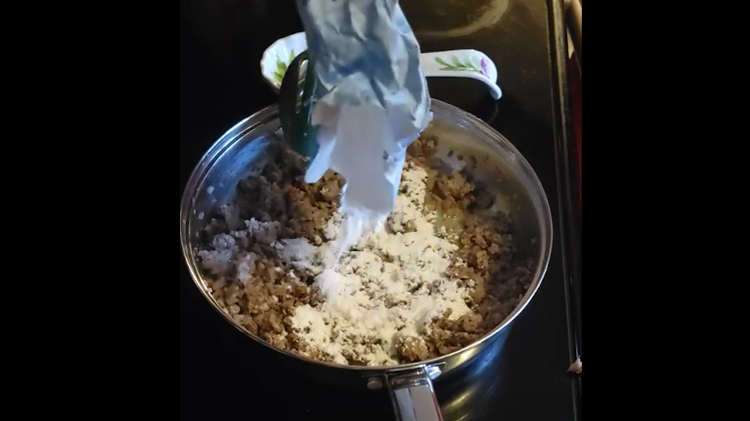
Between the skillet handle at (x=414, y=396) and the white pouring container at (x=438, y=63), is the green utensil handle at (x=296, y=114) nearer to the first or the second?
the white pouring container at (x=438, y=63)

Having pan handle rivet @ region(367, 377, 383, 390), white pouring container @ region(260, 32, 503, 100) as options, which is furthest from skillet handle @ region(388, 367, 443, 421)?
white pouring container @ region(260, 32, 503, 100)

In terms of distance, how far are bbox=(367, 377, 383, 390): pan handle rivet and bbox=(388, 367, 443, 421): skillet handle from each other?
20 mm

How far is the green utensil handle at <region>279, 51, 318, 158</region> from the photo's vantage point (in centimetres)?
62

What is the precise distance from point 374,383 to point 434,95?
31 centimetres

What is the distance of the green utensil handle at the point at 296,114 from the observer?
0.62 meters

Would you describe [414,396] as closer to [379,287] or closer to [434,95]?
[379,287]

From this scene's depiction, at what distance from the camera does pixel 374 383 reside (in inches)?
21.7

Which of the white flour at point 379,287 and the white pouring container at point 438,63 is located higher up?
the white pouring container at point 438,63

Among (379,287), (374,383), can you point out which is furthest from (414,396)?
(379,287)

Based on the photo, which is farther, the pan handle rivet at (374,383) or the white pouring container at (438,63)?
the white pouring container at (438,63)

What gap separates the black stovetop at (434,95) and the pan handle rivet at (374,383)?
0.03m

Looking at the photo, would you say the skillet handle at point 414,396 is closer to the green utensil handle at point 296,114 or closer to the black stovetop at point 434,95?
the black stovetop at point 434,95

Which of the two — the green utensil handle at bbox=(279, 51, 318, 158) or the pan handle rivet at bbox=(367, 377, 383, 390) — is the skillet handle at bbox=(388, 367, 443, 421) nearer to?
the pan handle rivet at bbox=(367, 377, 383, 390)

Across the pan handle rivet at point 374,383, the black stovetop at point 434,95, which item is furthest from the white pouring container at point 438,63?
the pan handle rivet at point 374,383
